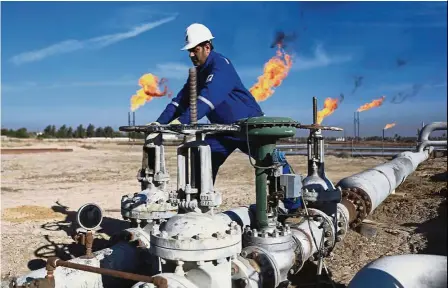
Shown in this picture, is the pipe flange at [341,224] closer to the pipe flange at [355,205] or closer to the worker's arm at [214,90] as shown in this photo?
the pipe flange at [355,205]

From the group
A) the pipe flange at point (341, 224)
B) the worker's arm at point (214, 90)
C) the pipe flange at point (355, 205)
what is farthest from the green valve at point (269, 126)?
the pipe flange at point (355, 205)

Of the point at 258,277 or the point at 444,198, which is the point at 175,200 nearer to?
the point at 258,277

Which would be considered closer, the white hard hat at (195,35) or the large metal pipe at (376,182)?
the white hard hat at (195,35)

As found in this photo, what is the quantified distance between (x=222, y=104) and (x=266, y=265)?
177cm

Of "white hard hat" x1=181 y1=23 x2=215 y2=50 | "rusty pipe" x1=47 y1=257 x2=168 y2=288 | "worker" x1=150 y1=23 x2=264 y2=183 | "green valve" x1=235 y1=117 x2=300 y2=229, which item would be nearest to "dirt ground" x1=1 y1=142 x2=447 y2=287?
"green valve" x1=235 y1=117 x2=300 y2=229

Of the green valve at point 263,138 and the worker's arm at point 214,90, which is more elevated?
the worker's arm at point 214,90

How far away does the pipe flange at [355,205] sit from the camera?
203 inches

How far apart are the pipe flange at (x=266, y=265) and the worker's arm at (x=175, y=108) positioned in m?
1.54

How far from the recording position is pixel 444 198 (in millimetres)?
7898

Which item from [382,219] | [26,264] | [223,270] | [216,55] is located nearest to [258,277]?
[223,270]

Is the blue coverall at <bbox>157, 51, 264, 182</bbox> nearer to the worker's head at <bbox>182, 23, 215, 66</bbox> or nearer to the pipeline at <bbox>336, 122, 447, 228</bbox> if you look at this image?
the worker's head at <bbox>182, 23, 215, 66</bbox>

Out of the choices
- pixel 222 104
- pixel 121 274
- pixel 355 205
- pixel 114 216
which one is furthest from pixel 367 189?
pixel 121 274

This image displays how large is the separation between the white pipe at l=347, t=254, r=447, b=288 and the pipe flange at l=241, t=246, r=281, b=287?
2.58 ft

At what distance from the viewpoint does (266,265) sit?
290cm
